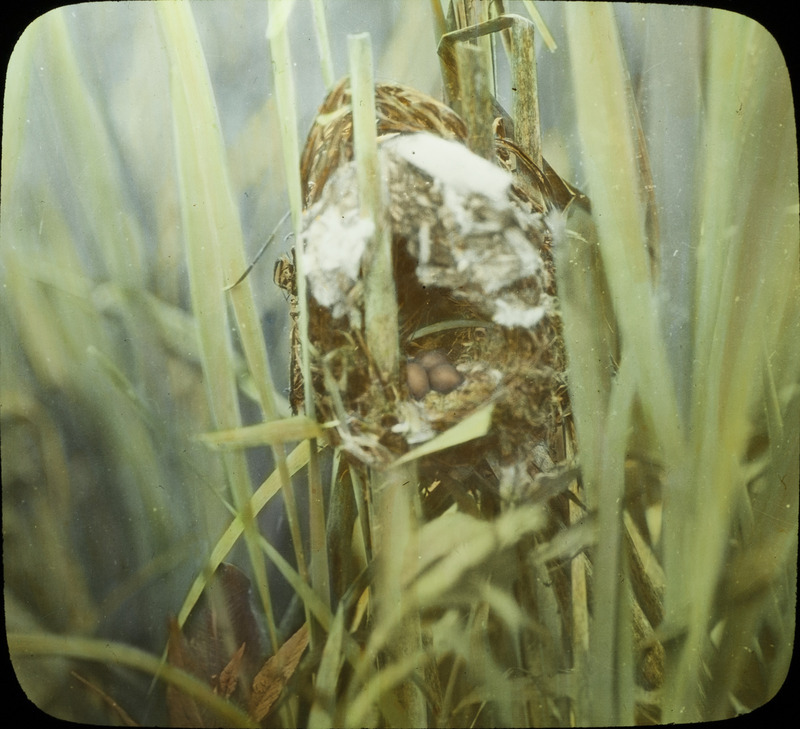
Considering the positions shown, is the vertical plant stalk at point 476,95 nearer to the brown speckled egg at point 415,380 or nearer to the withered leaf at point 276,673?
the brown speckled egg at point 415,380

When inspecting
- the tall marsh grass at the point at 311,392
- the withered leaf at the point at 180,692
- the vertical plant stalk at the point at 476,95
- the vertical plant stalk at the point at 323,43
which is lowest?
the withered leaf at the point at 180,692

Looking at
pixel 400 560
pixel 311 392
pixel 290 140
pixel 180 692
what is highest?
pixel 290 140

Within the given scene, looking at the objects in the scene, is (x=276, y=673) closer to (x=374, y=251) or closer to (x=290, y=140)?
(x=374, y=251)

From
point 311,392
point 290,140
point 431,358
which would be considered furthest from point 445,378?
point 290,140

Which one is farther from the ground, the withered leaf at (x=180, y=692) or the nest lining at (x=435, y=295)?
the nest lining at (x=435, y=295)

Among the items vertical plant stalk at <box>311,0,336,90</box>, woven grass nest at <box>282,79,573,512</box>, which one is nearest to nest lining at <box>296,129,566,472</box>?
woven grass nest at <box>282,79,573,512</box>

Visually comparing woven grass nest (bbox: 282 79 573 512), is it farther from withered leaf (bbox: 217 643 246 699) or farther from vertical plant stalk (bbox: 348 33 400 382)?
withered leaf (bbox: 217 643 246 699)

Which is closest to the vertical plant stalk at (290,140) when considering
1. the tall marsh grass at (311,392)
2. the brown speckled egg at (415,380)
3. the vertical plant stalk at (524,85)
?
the tall marsh grass at (311,392)

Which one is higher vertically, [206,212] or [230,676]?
[206,212]
